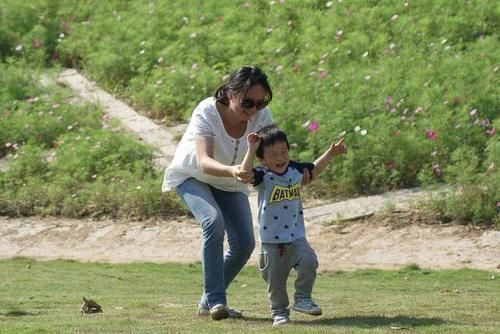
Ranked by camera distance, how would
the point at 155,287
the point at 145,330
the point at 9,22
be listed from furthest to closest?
the point at 9,22 → the point at 155,287 → the point at 145,330

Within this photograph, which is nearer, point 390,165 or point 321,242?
point 321,242

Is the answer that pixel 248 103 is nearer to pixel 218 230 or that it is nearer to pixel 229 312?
pixel 218 230

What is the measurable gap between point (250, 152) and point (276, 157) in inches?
11.8

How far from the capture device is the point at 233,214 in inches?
318

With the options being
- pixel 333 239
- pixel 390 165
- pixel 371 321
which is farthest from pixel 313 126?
pixel 371 321

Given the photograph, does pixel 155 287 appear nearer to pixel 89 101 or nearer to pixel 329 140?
pixel 329 140

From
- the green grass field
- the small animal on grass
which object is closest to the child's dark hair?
the green grass field

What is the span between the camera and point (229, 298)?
10.0 metres

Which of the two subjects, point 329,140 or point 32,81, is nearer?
point 329,140

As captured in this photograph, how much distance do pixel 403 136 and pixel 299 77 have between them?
239cm

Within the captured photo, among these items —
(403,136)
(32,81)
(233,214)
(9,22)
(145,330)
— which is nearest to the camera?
(145,330)

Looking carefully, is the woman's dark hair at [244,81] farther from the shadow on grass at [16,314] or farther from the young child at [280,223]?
the shadow on grass at [16,314]

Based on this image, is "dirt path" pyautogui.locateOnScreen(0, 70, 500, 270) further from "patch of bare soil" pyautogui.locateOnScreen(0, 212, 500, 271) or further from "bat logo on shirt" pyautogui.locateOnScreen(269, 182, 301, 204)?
"bat logo on shirt" pyautogui.locateOnScreen(269, 182, 301, 204)

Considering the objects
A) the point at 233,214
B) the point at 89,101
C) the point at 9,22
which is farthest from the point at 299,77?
the point at 233,214
